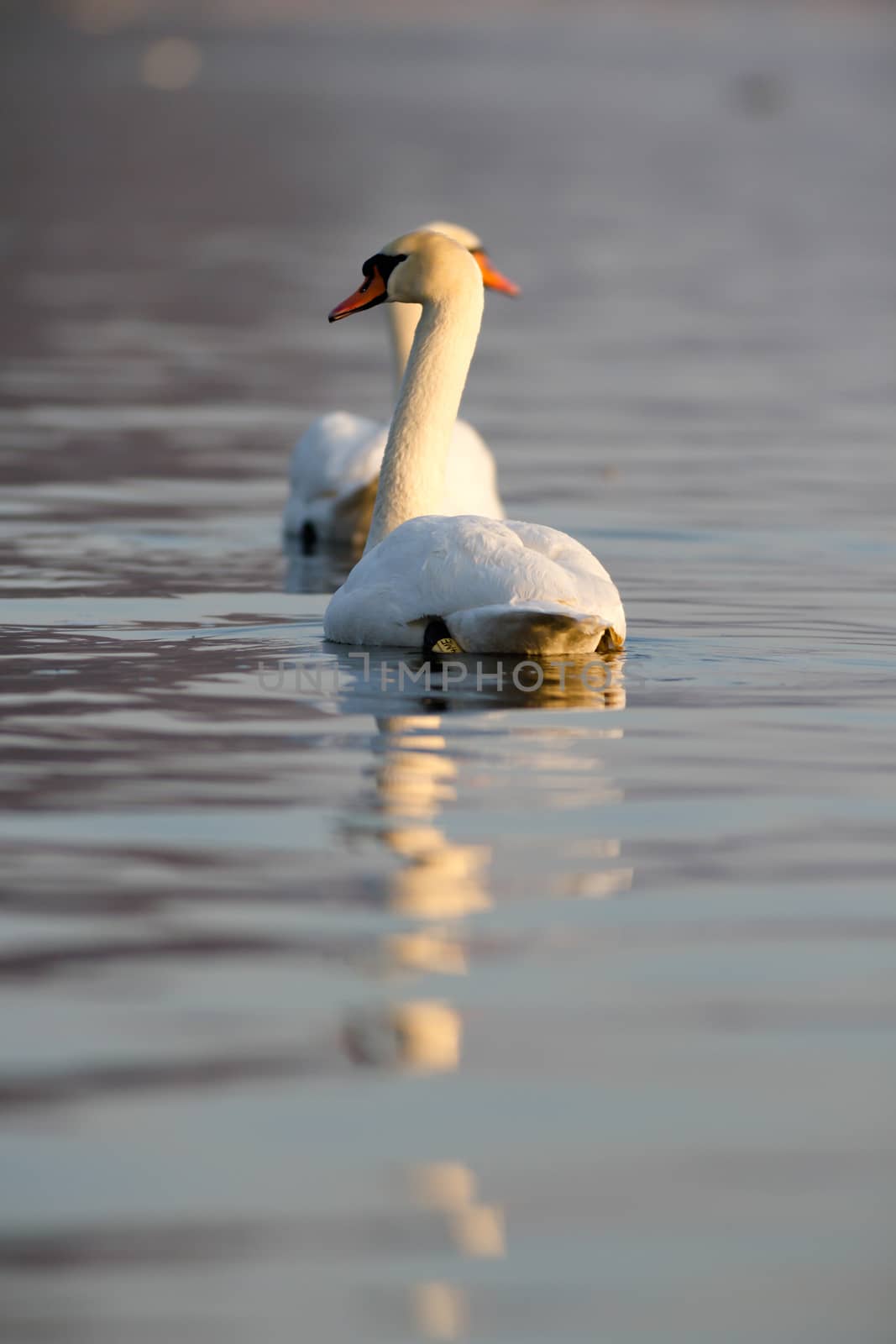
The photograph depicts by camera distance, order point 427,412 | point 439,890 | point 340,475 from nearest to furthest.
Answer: point 439,890 → point 427,412 → point 340,475

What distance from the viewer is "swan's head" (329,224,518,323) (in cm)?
1085

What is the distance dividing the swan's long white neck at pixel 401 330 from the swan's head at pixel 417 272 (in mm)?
3501

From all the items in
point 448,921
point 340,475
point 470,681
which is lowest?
point 448,921

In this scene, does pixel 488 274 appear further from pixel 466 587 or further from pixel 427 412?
pixel 466 587

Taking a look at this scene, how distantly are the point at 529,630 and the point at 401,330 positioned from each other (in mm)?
6257

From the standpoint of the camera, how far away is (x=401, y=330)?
48.8ft

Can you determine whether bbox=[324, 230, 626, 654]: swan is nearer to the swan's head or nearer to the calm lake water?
the calm lake water

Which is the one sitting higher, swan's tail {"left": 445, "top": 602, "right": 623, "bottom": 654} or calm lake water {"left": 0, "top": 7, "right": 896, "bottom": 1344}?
swan's tail {"left": 445, "top": 602, "right": 623, "bottom": 654}

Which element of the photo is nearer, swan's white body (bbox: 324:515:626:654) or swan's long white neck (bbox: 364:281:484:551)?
swan's white body (bbox: 324:515:626:654)

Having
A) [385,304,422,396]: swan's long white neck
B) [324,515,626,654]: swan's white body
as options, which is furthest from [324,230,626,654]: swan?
[385,304,422,396]: swan's long white neck

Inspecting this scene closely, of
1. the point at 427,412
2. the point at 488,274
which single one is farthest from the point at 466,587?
the point at 488,274

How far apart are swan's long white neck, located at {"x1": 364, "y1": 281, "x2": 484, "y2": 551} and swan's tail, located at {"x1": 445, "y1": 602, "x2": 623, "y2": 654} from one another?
1.50 metres

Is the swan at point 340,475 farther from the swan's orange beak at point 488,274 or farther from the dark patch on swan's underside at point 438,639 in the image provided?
the dark patch on swan's underside at point 438,639

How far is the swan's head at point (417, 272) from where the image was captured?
35.6 feet
